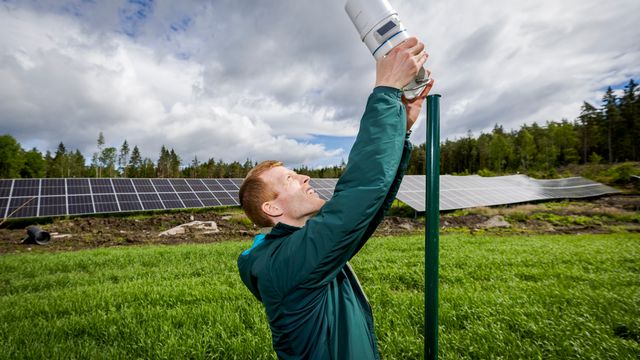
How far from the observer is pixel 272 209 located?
5.68 ft

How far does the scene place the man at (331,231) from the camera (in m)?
1.12

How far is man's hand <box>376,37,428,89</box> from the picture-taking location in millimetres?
1194

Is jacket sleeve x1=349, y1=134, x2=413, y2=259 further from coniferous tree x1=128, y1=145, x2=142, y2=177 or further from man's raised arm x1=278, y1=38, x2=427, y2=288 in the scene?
coniferous tree x1=128, y1=145, x2=142, y2=177

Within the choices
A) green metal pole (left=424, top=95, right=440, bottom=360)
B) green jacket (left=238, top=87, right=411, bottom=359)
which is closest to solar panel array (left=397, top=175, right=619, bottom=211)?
green metal pole (left=424, top=95, right=440, bottom=360)

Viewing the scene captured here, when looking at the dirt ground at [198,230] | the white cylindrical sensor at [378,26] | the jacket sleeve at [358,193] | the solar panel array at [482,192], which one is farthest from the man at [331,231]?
the solar panel array at [482,192]

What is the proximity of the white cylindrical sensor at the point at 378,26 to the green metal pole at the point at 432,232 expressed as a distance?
212 millimetres

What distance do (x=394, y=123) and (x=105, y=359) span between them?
414 centimetres

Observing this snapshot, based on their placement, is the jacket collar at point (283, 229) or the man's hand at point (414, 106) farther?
the man's hand at point (414, 106)

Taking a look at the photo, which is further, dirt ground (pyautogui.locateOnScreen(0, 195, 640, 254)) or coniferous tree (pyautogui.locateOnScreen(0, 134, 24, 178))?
coniferous tree (pyautogui.locateOnScreen(0, 134, 24, 178))

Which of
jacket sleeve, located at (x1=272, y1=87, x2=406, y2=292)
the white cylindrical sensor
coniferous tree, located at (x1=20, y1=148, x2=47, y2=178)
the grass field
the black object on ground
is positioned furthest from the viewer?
coniferous tree, located at (x1=20, y1=148, x2=47, y2=178)

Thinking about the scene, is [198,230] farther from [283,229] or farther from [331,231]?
[331,231]

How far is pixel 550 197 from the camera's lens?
120ft

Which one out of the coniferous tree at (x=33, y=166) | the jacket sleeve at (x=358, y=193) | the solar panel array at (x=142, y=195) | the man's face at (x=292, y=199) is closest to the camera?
the jacket sleeve at (x=358, y=193)

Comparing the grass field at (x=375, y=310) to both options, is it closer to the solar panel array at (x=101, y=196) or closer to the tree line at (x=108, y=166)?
the solar panel array at (x=101, y=196)
